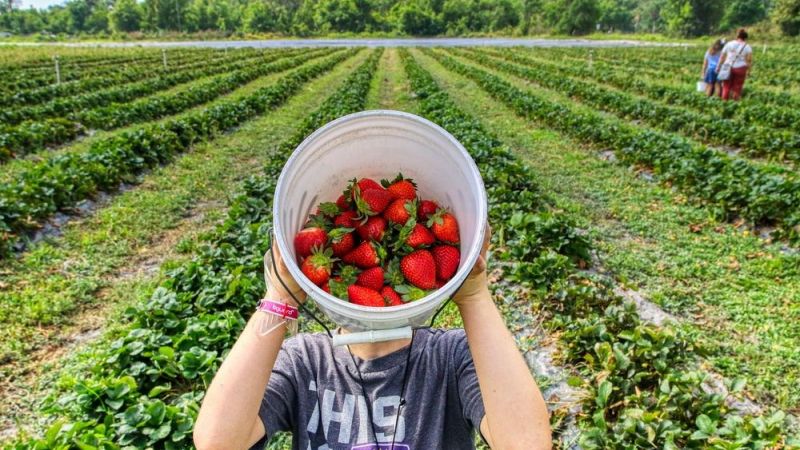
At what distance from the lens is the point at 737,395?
3.62 metres

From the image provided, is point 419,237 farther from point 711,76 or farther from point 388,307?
point 711,76

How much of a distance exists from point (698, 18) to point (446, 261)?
229 ft

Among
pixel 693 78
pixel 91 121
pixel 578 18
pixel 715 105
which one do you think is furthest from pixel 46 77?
pixel 578 18

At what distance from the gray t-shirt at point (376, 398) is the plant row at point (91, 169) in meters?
5.49

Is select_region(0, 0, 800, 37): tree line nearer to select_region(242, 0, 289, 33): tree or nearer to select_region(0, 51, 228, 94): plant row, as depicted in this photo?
select_region(242, 0, 289, 33): tree

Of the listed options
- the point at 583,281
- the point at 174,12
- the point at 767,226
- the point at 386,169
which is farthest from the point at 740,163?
the point at 174,12

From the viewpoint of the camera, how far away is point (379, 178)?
167 centimetres

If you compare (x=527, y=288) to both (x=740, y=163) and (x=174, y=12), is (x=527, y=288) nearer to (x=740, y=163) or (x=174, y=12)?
(x=740, y=163)

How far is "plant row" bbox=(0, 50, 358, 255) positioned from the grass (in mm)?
6025

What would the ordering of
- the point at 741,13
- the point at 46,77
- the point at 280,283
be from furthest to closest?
the point at 741,13
the point at 46,77
the point at 280,283

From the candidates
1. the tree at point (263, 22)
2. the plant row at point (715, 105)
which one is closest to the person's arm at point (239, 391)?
the plant row at point (715, 105)

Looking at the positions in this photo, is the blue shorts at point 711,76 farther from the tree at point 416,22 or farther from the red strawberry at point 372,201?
the tree at point 416,22

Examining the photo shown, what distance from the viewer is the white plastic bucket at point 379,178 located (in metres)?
1.25

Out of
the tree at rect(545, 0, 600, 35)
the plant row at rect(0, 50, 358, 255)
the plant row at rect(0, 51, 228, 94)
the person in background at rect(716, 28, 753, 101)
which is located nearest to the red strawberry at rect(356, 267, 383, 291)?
the plant row at rect(0, 50, 358, 255)
